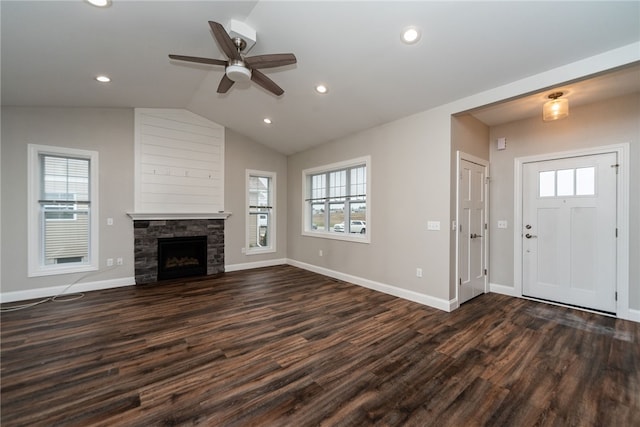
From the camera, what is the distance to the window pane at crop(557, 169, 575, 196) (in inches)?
144

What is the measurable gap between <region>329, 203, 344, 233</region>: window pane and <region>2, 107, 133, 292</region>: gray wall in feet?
12.6

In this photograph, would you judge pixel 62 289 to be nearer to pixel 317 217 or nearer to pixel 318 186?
pixel 317 217

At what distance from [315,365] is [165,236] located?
4.19 meters

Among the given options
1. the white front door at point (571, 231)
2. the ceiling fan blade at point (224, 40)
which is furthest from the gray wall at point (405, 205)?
the ceiling fan blade at point (224, 40)

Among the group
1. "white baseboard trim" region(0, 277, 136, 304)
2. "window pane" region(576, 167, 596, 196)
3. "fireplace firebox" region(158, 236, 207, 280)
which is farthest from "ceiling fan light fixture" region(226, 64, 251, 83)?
"window pane" region(576, 167, 596, 196)

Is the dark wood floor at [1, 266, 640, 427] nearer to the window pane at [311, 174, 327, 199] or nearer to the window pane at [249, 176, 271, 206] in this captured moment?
the window pane at [311, 174, 327, 199]

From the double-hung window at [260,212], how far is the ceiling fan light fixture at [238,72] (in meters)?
3.56

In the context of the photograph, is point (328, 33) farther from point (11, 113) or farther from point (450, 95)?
point (11, 113)

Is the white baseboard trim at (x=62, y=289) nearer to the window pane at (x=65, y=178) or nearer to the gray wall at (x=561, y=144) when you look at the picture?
the window pane at (x=65, y=178)

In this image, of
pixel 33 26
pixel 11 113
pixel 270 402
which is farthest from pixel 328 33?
pixel 11 113

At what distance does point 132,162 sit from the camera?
15.6 feet

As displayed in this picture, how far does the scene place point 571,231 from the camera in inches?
144

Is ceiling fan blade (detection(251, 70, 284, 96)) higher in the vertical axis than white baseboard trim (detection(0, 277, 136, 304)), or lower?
higher

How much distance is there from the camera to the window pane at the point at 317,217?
5.90 meters
